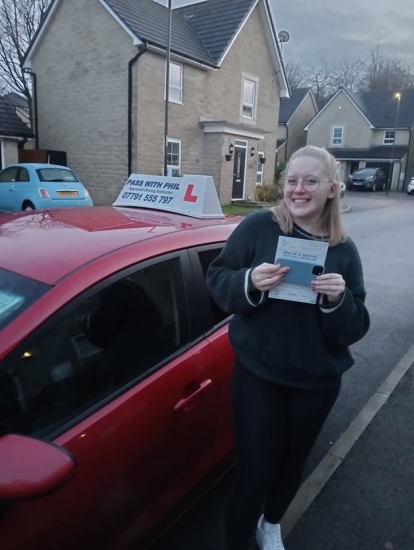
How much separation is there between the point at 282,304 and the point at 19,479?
1057 mm

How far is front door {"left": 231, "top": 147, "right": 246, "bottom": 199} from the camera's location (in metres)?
20.3

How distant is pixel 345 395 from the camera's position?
3857 mm

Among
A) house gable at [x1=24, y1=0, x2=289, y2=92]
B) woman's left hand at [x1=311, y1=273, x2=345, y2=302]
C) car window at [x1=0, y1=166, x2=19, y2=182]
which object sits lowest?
woman's left hand at [x1=311, y1=273, x2=345, y2=302]

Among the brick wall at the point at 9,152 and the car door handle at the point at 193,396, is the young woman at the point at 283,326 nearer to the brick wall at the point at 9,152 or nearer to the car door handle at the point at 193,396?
the car door handle at the point at 193,396

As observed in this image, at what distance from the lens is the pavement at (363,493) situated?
7.64ft

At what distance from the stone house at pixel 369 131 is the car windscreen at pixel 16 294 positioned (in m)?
41.3

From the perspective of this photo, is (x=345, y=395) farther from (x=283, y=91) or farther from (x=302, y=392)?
(x=283, y=91)

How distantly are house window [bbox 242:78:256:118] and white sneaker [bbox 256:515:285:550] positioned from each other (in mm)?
21409

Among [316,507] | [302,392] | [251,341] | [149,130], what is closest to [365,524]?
[316,507]

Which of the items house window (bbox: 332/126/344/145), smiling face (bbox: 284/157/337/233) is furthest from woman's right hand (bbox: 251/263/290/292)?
house window (bbox: 332/126/344/145)

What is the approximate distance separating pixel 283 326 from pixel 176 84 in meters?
18.0

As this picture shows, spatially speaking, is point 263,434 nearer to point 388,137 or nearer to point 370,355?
point 370,355

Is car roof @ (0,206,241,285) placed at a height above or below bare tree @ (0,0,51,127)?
below

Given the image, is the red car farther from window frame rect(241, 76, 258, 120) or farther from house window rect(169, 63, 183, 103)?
window frame rect(241, 76, 258, 120)
